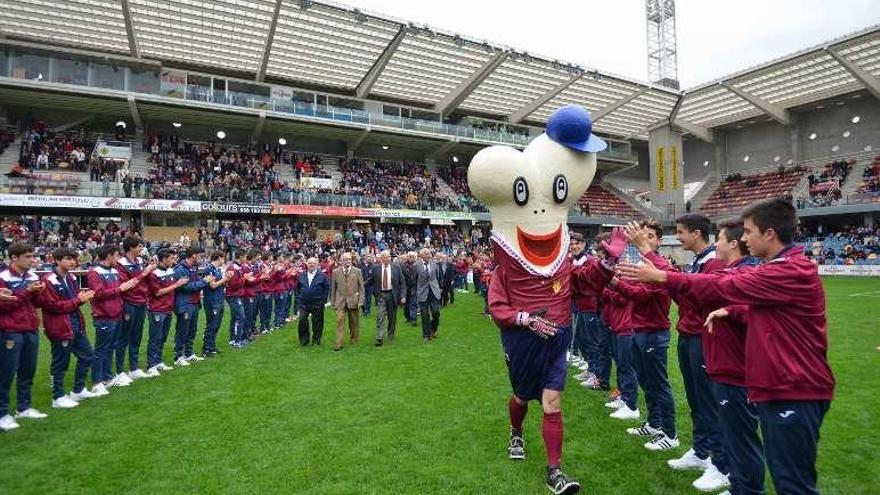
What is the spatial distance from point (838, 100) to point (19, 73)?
157 ft

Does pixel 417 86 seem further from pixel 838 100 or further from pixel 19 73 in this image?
pixel 838 100

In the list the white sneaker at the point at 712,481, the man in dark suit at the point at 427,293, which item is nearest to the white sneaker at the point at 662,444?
the white sneaker at the point at 712,481

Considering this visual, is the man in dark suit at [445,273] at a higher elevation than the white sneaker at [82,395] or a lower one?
higher

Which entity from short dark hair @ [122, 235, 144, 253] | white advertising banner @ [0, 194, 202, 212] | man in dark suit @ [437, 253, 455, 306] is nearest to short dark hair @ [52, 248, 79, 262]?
short dark hair @ [122, 235, 144, 253]

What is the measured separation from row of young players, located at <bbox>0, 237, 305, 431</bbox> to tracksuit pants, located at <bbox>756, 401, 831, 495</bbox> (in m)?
6.63

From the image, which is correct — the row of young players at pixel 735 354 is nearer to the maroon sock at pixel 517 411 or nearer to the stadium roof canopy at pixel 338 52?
the maroon sock at pixel 517 411

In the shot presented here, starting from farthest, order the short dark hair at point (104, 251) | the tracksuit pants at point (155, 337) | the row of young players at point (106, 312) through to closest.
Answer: the tracksuit pants at point (155, 337) → the short dark hair at point (104, 251) → the row of young players at point (106, 312)

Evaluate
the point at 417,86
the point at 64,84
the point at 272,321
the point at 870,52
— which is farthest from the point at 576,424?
the point at 870,52

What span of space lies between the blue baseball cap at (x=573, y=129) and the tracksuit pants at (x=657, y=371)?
71.9 inches

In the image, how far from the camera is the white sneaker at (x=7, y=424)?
5359mm

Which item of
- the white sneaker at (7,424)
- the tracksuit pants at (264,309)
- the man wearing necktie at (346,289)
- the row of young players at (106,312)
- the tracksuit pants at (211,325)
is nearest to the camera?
the white sneaker at (7,424)

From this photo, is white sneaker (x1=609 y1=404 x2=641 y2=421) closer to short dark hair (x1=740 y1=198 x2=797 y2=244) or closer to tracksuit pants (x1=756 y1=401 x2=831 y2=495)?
tracksuit pants (x1=756 y1=401 x2=831 y2=495)

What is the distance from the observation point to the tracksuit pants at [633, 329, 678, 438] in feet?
15.2

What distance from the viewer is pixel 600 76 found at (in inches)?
1318
